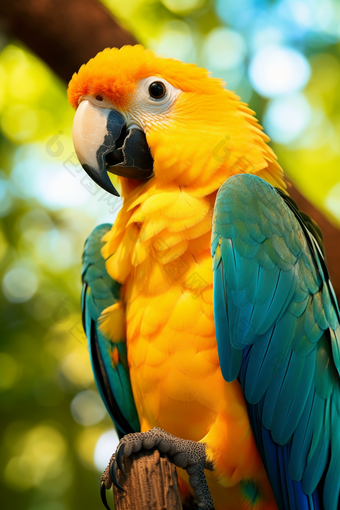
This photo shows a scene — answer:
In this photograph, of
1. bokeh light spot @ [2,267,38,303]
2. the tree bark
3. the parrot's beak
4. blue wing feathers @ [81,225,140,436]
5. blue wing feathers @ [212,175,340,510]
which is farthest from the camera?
bokeh light spot @ [2,267,38,303]

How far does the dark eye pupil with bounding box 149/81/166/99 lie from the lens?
185 centimetres

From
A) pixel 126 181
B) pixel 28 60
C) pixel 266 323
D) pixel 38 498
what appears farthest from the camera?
pixel 28 60

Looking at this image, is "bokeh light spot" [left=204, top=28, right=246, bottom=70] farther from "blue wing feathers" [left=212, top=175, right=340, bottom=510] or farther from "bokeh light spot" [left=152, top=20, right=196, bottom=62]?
"blue wing feathers" [left=212, top=175, right=340, bottom=510]

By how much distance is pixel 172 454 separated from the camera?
1477 millimetres

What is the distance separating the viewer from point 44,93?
13.5 ft

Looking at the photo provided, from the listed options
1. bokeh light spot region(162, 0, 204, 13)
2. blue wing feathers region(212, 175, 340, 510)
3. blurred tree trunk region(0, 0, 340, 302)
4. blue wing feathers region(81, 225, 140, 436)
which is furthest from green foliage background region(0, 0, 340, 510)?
blue wing feathers region(212, 175, 340, 510)

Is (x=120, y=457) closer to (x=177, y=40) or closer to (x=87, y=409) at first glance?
→ (x=87, y=409)

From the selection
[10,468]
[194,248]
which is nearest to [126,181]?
[194,248]

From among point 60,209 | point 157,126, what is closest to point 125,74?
point 157,126

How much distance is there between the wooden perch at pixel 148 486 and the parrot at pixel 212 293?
7 cm

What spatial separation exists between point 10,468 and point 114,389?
2365 millimetres

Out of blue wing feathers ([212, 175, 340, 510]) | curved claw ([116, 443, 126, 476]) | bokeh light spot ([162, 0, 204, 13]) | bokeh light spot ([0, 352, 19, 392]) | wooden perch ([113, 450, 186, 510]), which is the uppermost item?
bokeh light spot ([162, 0, 204, 13])

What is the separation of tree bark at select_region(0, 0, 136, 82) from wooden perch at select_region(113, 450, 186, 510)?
7.61 ft

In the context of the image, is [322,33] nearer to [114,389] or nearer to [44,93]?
[44,93]
